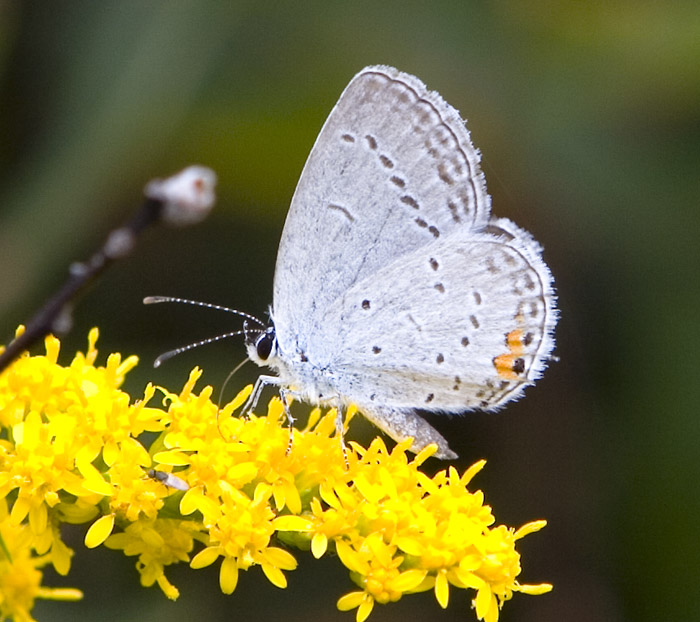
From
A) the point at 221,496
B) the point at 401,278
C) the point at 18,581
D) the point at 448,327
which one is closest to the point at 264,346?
the point at 401,278

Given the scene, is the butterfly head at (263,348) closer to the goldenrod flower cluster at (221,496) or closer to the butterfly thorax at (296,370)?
the butterfly thorax at (296,370)

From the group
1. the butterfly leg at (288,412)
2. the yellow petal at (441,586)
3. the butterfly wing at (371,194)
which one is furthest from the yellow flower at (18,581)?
the butterfly wing at (371,194)

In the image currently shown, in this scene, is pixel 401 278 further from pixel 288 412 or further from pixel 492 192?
pixel 492 192

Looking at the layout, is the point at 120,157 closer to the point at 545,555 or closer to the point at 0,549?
the point at 0,549

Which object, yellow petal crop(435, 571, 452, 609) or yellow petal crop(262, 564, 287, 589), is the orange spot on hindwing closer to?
yellow petal crop(435, 571, 452, 609)

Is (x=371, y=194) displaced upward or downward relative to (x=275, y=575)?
upward
